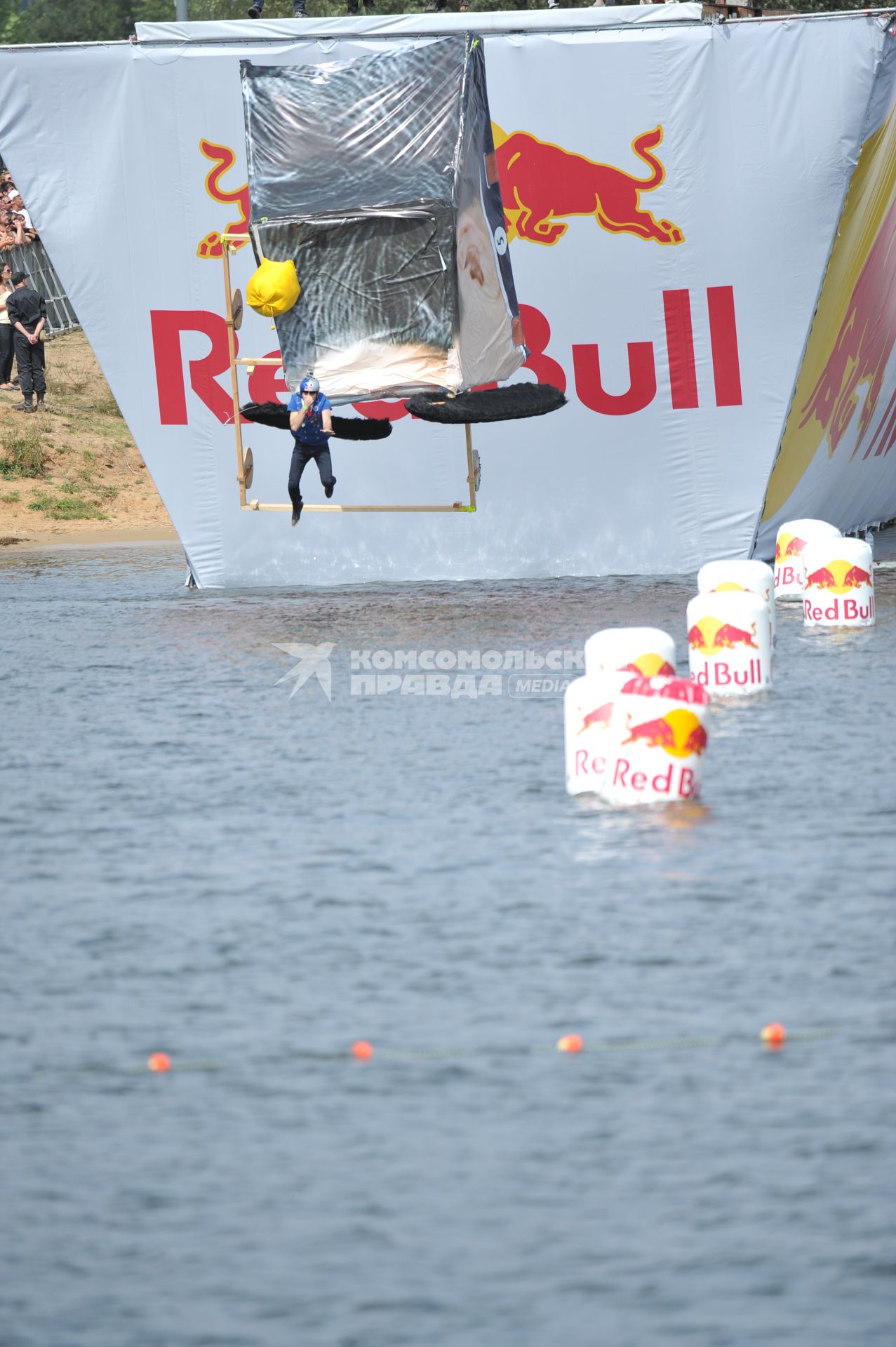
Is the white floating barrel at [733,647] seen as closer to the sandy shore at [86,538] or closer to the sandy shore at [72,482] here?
the sandy shore at [86,538]

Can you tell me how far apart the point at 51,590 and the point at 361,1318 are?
58.6ft

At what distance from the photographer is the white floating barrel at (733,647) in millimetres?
14953

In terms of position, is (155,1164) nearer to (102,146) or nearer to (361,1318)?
(361,1318)

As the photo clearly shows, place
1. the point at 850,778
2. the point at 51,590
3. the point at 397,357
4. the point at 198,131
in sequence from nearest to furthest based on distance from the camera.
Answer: the point at 850,778
the point at 397,357
the point at 198,131
the point at 51,590

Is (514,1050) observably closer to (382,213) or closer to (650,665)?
(650,665)

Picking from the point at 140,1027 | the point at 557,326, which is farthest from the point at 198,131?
the point at 140,1027

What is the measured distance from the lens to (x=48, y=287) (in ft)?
136

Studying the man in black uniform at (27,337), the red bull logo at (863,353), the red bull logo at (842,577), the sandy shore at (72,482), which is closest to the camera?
the red bull logo at (842,577)

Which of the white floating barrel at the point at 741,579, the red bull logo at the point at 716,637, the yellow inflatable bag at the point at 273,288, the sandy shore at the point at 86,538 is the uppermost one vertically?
the yellow inflatable bag at the point at 273,288

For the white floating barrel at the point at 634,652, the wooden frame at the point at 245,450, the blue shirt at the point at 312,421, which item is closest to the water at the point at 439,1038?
the white floating barrel at the point at 634,652

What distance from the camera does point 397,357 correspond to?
17.7m

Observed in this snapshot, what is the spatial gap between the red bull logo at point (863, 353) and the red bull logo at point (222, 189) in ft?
20.0

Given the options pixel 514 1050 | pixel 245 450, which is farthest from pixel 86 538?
pixel 514 1050

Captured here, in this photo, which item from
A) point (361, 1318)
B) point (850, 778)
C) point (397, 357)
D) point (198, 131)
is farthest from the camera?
point (198, 131)
